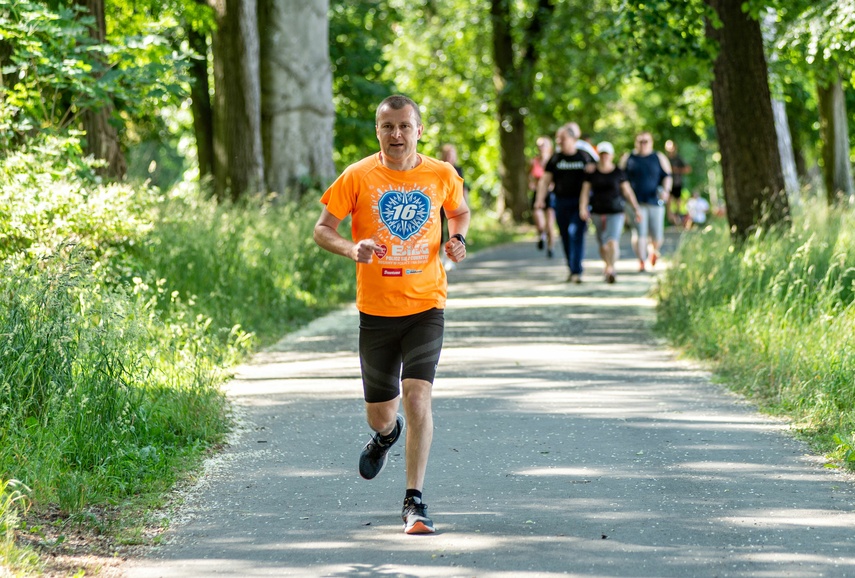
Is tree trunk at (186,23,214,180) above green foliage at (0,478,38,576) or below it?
above

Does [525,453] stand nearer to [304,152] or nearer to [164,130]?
[304,152]

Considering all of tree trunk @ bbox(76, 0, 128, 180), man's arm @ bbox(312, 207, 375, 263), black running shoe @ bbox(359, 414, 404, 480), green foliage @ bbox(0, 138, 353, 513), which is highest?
tree trunk @ bbox(76, 0, 128, 180)

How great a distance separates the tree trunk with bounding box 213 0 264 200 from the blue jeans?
14.3 feet

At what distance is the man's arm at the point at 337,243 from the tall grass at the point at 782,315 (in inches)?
118

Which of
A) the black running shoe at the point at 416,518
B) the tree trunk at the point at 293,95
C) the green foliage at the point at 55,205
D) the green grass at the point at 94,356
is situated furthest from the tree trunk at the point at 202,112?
the black running shoe at the point at 416,518

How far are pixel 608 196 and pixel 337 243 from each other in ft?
41.5

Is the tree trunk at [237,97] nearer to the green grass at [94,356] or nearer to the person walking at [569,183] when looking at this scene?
the person walking at [569,183]

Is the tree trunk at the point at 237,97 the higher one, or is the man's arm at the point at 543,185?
the tree trunk at the point at 237,97

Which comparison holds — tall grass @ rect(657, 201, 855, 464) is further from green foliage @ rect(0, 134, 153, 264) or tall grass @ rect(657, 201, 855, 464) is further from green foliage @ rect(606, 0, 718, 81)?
green foliage @ rect(0, 134, 153, 264)

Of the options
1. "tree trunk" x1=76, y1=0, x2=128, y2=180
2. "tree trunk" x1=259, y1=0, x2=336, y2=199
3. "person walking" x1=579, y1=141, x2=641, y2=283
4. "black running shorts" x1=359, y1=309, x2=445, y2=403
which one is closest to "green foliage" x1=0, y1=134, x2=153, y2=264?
"tree trunk" x1=76, y1=0, x2=128, y2=180

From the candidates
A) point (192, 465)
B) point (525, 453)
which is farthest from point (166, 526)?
point (525, 453)

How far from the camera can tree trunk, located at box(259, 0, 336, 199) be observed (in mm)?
21516

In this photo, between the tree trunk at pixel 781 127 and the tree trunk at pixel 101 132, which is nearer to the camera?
the tree trunk at pixel 101 132

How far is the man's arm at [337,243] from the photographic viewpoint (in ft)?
18.9
